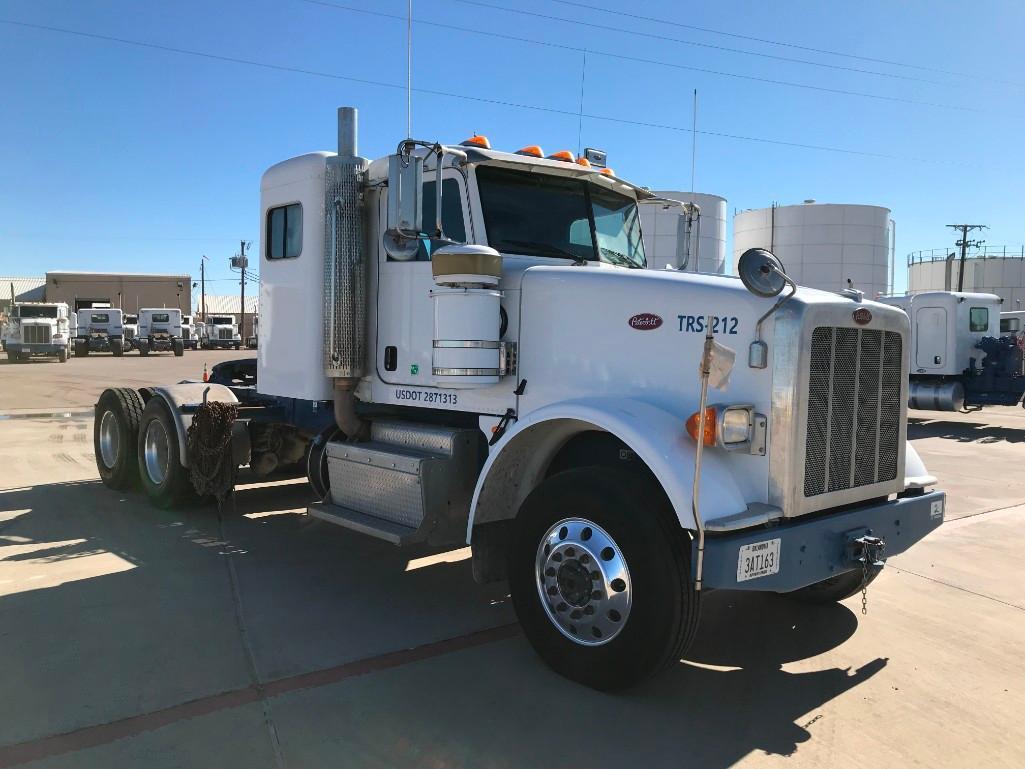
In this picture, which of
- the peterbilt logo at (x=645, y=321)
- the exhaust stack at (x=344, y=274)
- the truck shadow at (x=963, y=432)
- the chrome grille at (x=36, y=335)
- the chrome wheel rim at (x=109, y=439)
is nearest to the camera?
the peterbilt logo at (x=645, y=321)

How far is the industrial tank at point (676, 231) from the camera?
634 centimetres

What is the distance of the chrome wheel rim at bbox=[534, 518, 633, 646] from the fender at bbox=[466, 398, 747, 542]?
45 centimetres

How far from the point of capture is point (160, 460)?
7621mm

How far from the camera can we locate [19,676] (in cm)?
385

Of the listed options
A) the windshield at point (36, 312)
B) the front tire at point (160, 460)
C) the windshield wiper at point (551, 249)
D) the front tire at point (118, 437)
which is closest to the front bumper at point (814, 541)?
the windshield wiper at point (551, 249)

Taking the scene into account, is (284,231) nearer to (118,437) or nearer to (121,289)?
(118,437)

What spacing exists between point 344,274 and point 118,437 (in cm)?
398

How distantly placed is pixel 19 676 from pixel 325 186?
137 inches

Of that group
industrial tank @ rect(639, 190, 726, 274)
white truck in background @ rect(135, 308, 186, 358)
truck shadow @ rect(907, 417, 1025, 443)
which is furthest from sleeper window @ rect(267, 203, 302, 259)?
white truck in background @ rect(135, 308, 186, 358)

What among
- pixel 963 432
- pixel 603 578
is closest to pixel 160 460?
pixel 603 578

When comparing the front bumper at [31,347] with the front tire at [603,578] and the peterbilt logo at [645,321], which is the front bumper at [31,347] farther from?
the peterbilt logo at [645,321]

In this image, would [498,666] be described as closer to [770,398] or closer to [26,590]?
[770,398]

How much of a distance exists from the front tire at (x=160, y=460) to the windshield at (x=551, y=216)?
3937mm

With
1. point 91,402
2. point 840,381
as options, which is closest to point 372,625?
point 840,381
